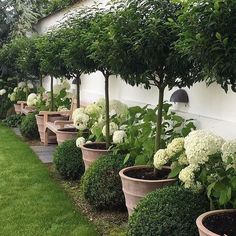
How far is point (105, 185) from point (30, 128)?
5.29 metres

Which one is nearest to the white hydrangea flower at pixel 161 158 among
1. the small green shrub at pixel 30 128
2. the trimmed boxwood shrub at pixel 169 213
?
the trimmed boxwood shrub at pixel 169 213

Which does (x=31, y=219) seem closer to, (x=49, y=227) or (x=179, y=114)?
Answer: (x=49, y=227)

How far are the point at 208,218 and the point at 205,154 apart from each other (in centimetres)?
48

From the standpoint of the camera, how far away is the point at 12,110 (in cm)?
1307

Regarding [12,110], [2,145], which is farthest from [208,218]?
[12,110]

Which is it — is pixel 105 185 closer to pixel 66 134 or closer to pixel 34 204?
pixel 34 204

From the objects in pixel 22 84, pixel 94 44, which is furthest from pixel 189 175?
pixel 22 84

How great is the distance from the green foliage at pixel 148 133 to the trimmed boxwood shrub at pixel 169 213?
1.00 meters

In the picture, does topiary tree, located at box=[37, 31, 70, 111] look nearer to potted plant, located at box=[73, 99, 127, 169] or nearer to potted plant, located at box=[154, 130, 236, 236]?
potted plant, located at box=[73, 99, 127, 169]

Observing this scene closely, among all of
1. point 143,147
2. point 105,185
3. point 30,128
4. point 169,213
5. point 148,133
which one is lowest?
point 30,128

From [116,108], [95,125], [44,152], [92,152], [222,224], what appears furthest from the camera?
[44,152]

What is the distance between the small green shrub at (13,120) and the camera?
479 inches

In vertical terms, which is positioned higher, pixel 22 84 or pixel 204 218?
pixel 22 84

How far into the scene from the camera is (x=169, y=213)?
11.2ft
